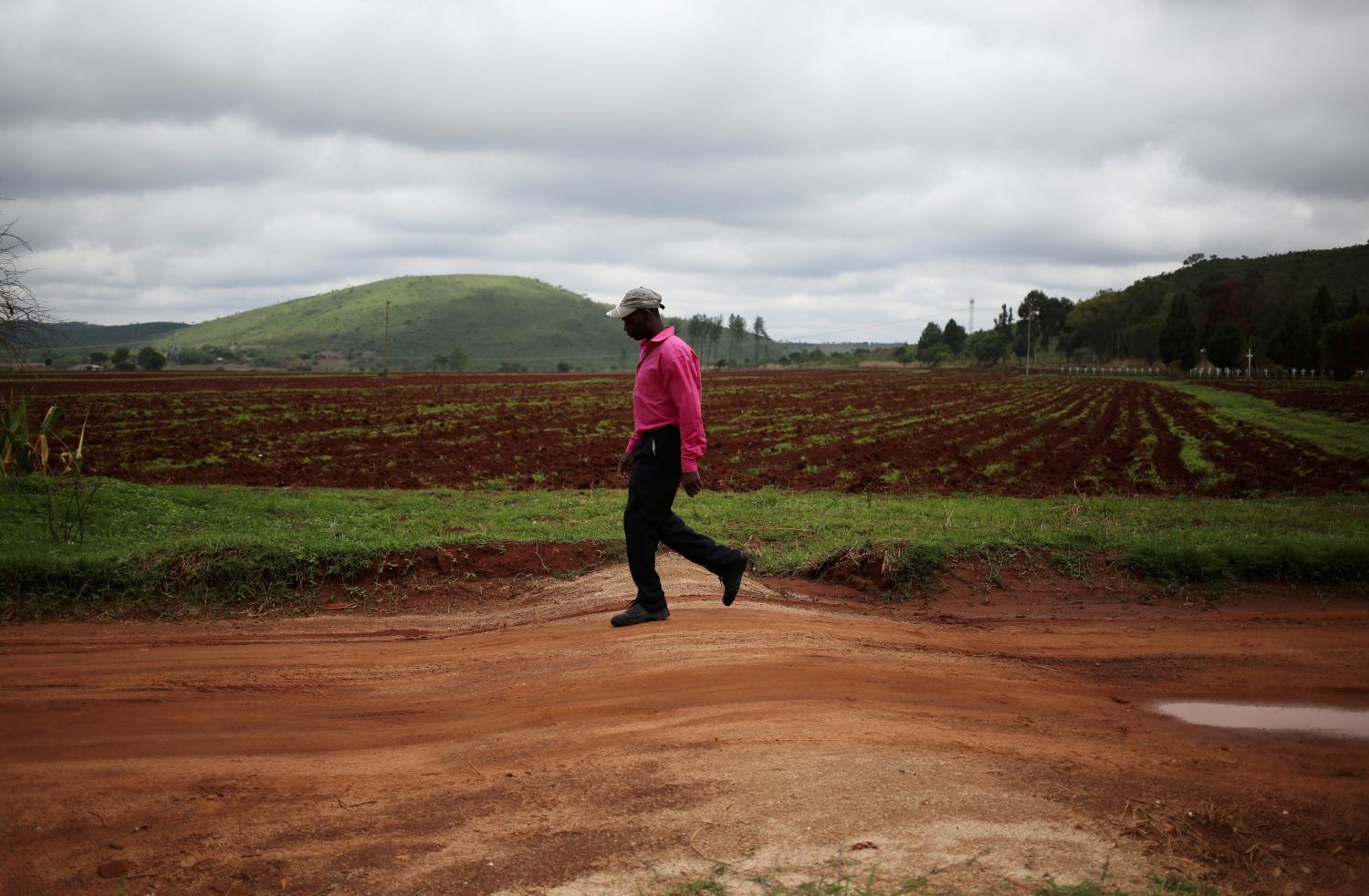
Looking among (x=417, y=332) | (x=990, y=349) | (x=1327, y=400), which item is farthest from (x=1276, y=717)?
(x=417, y=332)

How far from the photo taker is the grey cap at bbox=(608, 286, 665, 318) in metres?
6.38

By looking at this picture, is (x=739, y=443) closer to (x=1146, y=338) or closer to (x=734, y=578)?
(x=734, y=578)

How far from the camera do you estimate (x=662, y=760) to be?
466 centimetres

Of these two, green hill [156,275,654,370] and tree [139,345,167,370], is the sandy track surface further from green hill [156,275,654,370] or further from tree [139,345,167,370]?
green hill [156,275,654,370]

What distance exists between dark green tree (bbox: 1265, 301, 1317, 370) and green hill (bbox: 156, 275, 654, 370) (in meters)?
94.2

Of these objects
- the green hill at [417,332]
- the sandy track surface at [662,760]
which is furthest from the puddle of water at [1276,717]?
the green hill at [417,332]

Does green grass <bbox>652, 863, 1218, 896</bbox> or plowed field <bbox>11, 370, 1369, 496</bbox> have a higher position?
plowed field <bbox>11, 370, 1369, 496</bbox>

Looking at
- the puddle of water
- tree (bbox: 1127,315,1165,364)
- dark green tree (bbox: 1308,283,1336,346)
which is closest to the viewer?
the puddle of water

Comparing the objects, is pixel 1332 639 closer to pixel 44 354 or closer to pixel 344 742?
pixel 344 742

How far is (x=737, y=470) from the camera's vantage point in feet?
62.1

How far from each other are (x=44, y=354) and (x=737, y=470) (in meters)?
11.5

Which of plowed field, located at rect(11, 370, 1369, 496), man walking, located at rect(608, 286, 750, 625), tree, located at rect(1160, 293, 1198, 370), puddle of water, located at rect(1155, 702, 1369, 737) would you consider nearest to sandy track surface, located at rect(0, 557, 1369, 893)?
puddle of water, located at rect(1155, 702, 1369, 737)

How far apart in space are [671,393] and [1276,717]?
13.6 ft

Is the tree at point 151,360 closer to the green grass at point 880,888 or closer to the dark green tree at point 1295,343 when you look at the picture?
the green grass at point 880,888
